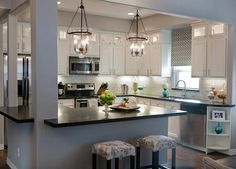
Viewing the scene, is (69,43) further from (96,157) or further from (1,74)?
(96,157)

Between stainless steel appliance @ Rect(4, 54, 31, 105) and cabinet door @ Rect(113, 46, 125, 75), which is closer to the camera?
stainless steel appliance @ Rect(4, 54, 31, 105)

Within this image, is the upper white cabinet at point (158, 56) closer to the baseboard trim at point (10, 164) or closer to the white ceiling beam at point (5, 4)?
the white ceiling beam at point (5, 4)

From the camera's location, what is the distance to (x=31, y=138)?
3543mm

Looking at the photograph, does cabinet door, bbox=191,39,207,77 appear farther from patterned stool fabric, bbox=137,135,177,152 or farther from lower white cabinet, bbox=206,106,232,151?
patterned stool fabric, bbox=137,135,177,152

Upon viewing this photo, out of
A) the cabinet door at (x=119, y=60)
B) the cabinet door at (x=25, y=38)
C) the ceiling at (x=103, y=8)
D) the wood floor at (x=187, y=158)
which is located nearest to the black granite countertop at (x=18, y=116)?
the wood floor at (x=187, y=158)

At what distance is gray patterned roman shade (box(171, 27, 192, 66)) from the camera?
257 inches

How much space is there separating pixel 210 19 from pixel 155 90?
3.04 meters

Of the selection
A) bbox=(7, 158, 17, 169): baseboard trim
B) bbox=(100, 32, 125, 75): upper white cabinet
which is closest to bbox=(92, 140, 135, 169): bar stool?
bbox=(7, 158, 17, 169): baseboard trim

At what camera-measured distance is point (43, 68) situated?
10.8 ft

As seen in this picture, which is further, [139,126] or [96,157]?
[139,126]

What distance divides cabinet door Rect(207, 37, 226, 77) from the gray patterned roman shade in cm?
84

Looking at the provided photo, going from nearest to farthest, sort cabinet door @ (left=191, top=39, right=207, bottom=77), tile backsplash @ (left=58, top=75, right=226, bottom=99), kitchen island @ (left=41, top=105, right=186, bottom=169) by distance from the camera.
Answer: kitchen island @ (left=41, top=105, right=186, bottom=169) < cabinet door @ (left=191, top=39, right=207, bottom=77) < tile backsplash @ (left=58, top=75, right=226, bottom=99)

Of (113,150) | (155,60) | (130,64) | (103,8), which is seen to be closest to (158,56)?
(155,60)

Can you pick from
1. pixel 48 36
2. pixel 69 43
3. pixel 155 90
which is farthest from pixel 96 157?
pixel 155 90
